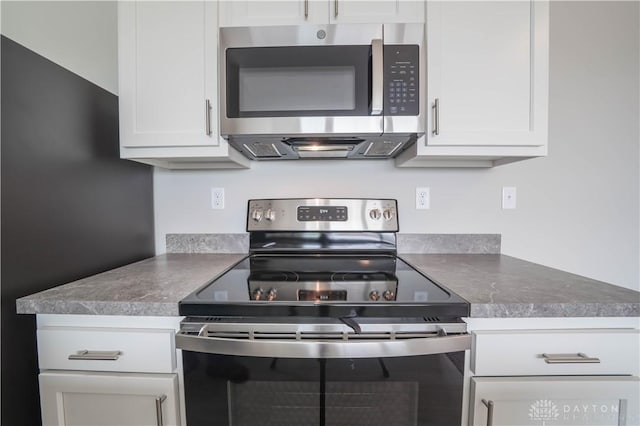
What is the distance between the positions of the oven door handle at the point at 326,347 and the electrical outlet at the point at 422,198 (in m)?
0.85

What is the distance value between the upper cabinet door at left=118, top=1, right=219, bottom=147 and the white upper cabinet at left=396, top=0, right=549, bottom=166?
32.8 inches

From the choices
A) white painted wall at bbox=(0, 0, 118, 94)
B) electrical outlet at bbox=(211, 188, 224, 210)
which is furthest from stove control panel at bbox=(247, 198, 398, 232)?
white painted wall at bbox=(0, 0, 118, 94)

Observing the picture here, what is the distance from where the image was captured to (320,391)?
76 cm

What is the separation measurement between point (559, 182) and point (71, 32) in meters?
2.47

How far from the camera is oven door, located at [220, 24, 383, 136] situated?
1075 mm

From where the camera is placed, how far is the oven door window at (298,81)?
1076 millimetres

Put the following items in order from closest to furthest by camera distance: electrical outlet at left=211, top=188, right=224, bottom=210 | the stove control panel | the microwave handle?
the microwave handle → the stove control panel → electrical outlet at left=211, top=188, right=224, bottom=210

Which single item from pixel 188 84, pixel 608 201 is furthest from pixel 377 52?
pixel 608 201

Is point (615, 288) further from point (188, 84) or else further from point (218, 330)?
point (188, 84)

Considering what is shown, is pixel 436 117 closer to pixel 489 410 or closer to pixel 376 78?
pixel 376 78

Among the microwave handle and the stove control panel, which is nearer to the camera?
the microwave handle

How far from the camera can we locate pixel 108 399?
80 centimetres

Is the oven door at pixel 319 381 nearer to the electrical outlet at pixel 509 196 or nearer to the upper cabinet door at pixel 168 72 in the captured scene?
the upper cabinet door at pixel 168 72

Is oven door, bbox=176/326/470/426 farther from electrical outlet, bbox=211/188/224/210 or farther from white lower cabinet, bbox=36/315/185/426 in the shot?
electrical outlet, bbox=211/188/224/210
